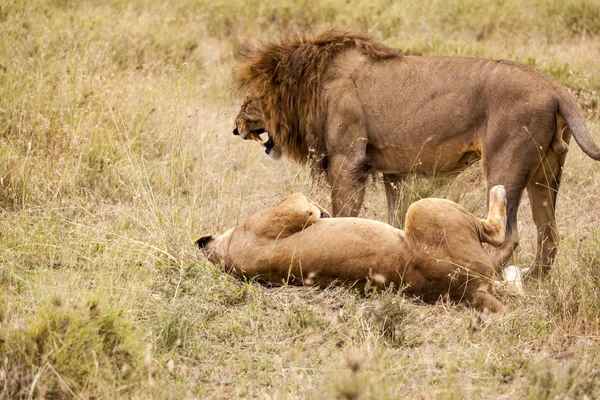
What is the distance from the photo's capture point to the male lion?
5336 millimetres

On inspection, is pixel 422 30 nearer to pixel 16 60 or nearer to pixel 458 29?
pixel 458 29

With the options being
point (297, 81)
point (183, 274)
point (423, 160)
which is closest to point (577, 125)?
point (423, 160)

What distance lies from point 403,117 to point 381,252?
51.3 inches

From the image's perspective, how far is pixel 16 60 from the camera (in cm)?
793

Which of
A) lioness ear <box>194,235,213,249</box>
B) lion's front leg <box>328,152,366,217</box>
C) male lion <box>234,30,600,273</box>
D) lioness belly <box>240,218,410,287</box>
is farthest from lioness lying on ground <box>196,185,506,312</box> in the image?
lion's front leg <box>328,152,366,217</box>

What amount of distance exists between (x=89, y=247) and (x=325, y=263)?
1567 millimetres

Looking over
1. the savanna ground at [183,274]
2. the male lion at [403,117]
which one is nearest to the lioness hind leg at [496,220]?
the male lion at [403,117]

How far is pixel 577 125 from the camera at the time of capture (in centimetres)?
515

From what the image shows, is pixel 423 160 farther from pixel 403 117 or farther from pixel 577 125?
pixel 577 125

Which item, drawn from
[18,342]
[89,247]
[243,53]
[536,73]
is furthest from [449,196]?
[18,342]

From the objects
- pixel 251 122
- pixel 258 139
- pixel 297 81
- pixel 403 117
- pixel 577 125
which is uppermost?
pixel 577 125

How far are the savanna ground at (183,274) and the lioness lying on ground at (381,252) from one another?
11 centimetres

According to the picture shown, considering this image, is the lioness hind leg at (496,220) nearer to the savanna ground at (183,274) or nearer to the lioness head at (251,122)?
the savanna ground at (183,274)

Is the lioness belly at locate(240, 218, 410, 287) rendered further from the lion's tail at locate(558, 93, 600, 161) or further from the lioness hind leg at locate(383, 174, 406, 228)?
the lioness hind leg at locate(383, 174, 406, 228)
